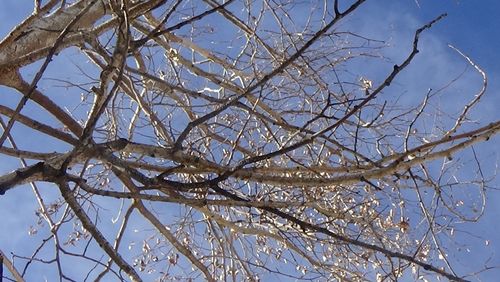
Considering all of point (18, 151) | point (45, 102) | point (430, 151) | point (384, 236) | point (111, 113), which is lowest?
point (430, 151)

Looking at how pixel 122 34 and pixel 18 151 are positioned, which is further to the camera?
pixel 18 151

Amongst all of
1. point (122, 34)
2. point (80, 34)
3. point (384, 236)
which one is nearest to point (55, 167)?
point (122, 34)

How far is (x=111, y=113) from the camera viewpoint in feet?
16.4

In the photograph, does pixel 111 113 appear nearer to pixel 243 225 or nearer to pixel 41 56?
pixel 243 225

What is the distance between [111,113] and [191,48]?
2.46ft

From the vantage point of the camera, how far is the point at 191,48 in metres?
5.04

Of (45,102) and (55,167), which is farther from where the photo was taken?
(45,102)

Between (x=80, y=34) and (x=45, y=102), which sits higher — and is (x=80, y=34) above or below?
below

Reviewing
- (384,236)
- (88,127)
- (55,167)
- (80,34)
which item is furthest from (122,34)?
(384,236)

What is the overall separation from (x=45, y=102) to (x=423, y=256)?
245 cm

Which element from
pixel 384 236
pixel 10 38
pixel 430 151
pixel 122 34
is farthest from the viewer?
pixel 384 236

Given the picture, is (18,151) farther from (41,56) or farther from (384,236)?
(384,236)

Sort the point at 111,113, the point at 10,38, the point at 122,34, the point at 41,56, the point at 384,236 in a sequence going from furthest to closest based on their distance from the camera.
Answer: the point at 111,113
the point at 384,236
the point at 41,56
the point at 10,38
the point at 122,34

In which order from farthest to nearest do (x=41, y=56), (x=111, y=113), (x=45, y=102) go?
(x=111, y=113) → (x=45, y=102) → (x=41, y=56)
